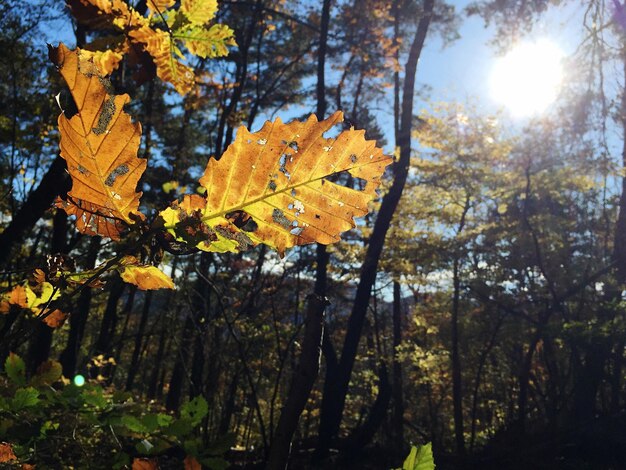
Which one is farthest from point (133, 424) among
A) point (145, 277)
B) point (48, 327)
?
point (48, 327)

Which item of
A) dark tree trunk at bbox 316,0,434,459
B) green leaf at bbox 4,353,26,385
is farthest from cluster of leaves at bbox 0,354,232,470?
dark tree trunk at bbox 316,0,434,459

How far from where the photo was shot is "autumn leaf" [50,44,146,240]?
1.31 ft

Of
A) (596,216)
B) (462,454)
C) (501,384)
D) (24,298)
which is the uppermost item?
(596,216)

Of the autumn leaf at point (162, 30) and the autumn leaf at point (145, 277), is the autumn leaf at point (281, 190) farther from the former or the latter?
the autumn leaf at point (162, 30)

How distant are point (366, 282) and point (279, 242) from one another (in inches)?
246

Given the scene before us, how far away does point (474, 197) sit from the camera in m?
10.6

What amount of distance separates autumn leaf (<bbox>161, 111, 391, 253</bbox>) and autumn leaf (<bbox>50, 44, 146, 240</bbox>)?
0.05 metres

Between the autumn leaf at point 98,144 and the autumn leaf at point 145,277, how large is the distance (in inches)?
3.9

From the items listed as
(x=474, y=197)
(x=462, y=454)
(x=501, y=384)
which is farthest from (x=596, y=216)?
(x=462, y=454)

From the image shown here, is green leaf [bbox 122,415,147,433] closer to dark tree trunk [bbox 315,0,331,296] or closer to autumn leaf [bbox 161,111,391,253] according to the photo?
autumn leaf [bbox 161,111,391,253]

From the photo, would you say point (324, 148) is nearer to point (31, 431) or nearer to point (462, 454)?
point (31, 431)

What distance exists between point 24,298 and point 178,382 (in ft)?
39.7

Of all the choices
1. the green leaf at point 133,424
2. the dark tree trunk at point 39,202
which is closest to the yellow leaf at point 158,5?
the dark tree trunk at point 39,202

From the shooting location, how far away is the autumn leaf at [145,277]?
58 centimetres
